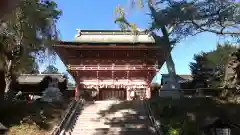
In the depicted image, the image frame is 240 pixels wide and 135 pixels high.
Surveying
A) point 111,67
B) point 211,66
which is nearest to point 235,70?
point 211,66

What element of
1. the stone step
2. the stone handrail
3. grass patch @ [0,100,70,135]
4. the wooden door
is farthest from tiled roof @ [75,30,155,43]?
the stone step

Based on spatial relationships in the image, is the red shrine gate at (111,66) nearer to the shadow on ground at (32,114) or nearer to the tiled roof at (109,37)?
the tiled roof at (109,37)

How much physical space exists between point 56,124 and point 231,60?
14.2 m

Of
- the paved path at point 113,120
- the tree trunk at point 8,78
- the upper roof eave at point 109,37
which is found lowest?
the paved path at point 113,120

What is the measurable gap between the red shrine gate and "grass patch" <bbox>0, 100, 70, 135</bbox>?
344 inches

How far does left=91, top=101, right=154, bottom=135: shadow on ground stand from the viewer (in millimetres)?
14534

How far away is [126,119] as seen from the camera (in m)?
16.2

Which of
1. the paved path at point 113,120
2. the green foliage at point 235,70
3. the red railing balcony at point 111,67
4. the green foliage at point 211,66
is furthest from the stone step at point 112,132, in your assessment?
the red railing balcony at point 111,67

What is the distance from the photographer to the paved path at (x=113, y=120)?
47.9ft

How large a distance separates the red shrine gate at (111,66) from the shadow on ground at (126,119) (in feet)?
24.4

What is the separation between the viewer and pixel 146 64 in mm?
27188

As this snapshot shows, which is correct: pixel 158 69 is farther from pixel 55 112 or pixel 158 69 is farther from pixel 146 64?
pixel 55 112

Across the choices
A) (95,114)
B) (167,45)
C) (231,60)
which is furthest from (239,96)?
(95,114)

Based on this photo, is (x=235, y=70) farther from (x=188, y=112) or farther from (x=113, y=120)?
(x=113, y=120)
